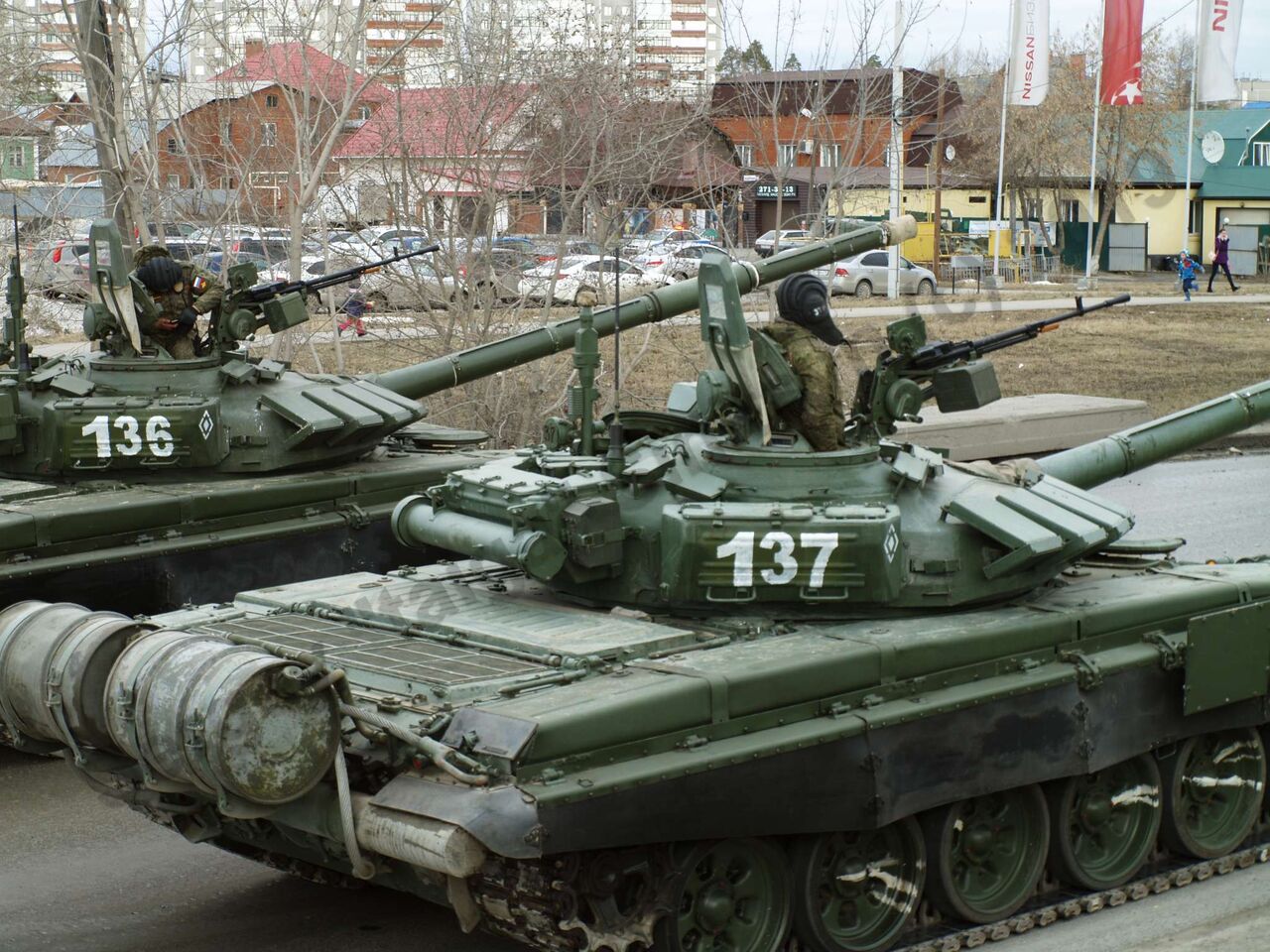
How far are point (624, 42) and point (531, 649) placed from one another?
13155mm

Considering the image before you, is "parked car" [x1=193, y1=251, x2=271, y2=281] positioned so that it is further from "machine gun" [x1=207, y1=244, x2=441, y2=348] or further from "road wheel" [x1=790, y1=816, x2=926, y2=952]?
"road wheel" [x1=790, y1=816, x2=926, y2=952]

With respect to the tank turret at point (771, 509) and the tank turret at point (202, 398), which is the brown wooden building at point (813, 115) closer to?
the tank turret at point (202, 398)

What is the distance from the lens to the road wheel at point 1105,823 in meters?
8.56

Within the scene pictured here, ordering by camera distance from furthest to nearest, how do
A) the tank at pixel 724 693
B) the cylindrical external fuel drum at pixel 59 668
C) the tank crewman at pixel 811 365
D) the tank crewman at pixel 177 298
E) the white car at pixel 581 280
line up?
the white car at pixel 581 280, the tank crewman at pixel 177 298, the tank crewman at pixel 811 365, the cylindrical external fuel drum at pixel 59 668, the tank at pixel 724 693

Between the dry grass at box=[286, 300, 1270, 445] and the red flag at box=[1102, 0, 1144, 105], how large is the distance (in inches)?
174

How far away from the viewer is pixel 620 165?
18.3 metres

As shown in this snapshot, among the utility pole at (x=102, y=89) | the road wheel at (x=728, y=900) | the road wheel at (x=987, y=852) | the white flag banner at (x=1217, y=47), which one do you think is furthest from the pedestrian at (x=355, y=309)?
the white flag banner at (x=1217, y=47)

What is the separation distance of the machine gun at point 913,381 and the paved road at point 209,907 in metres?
2.57

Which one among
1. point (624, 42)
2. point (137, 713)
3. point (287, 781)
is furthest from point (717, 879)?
point (624, 42)

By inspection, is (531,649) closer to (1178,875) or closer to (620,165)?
(1178,875)

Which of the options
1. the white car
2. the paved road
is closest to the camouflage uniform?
the paved road

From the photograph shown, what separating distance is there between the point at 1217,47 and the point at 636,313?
86.4ft

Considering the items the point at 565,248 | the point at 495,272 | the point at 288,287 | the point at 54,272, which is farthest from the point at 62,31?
the point at 288,287

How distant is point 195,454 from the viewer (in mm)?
12047
